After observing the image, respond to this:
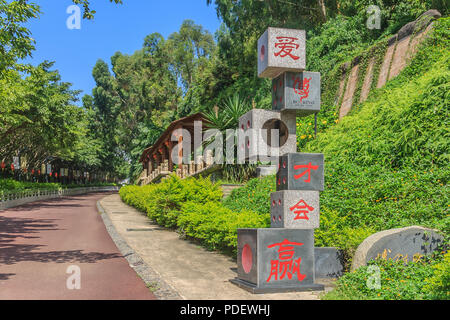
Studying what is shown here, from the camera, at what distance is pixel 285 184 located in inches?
289

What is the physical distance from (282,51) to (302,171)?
2.26 meters

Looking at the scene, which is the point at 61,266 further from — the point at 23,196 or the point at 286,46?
the point at 23,196

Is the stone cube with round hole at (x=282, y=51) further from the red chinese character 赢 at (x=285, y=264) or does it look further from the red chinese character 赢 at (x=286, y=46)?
the red chinese character 赢 at (x=285, y=264)

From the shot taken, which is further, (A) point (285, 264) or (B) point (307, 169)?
(B) point (307, 169)

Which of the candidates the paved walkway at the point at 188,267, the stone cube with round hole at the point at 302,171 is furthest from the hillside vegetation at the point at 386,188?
the stone cube with round hole at the point at 302,171

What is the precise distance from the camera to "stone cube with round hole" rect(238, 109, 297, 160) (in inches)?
296

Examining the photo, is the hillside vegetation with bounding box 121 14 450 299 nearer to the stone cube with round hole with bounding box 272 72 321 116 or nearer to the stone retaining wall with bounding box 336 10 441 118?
the stone retaining wall with bounding box 336 10 441 118

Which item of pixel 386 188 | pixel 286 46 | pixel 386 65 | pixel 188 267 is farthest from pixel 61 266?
pixel 386 65

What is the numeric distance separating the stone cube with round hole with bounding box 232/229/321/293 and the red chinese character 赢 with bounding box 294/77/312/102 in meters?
2.53

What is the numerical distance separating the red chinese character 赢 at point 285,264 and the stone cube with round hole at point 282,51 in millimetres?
3171

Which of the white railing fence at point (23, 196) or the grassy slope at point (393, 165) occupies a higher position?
the grassy slope at point (393, 165)

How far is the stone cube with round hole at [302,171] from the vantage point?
7.27 meters
